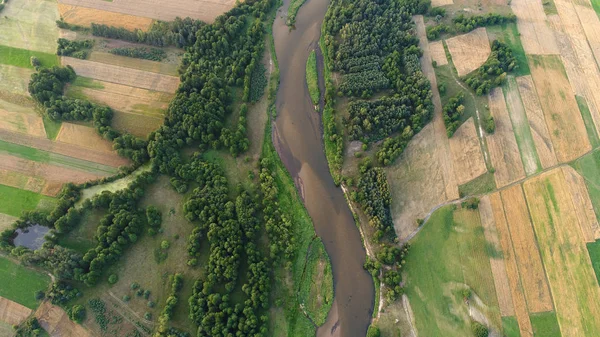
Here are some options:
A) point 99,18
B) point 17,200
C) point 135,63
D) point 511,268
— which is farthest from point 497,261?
point 99,18

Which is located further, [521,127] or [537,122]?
[537,122]

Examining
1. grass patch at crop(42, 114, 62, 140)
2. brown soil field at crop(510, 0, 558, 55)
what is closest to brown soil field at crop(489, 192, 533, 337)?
brown soil field at crop(510, 0, 558, 55)

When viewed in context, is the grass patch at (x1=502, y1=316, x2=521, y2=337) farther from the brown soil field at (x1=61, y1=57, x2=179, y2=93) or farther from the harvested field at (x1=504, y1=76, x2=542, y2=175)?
the brown soil field at (x1=61, y1=57, x2=179, y2=93)

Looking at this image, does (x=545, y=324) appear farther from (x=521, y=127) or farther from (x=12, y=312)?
(x=12, y=312)

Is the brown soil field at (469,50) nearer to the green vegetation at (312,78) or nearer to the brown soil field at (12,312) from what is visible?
the green vegetation at (312,78)

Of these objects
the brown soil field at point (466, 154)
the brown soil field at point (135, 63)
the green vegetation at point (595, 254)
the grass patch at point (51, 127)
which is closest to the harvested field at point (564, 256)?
the green vegetation at point (595, 254)
